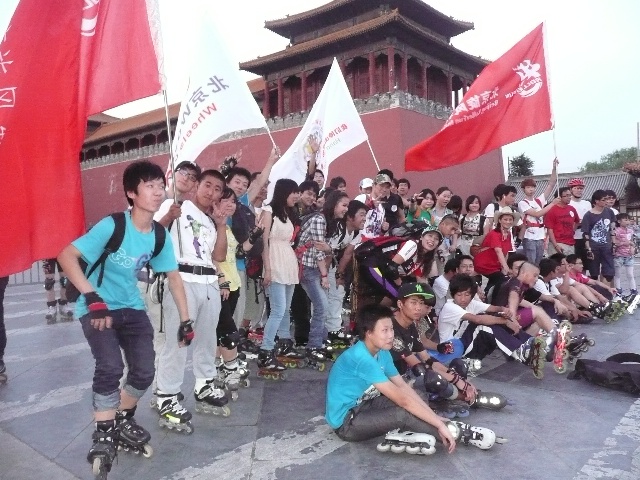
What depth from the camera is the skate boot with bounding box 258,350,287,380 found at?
4312 mm

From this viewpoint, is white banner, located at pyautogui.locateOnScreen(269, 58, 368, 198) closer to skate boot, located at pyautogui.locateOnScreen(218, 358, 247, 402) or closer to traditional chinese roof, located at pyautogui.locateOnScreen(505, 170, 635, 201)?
skate boot, located at pyautogui.locateOnScreen(218, 358, 247, 402)

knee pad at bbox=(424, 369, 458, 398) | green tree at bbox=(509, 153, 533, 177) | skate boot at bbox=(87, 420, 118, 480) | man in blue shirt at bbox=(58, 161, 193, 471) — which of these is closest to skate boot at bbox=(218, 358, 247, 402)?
man in blue shirt at bbox=(58, 161, 193, 471)

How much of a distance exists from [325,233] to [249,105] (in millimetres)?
1323

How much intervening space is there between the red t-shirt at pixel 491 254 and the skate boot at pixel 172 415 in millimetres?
3963

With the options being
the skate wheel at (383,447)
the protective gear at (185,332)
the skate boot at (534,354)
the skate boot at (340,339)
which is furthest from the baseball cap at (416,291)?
the skate boot at (340,339)

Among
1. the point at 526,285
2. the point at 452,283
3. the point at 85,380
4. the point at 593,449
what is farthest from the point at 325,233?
the point at 593,449

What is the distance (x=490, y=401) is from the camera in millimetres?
3582

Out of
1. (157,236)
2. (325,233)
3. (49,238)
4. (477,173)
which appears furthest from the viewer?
(477,173)

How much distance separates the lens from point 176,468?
2770 mm

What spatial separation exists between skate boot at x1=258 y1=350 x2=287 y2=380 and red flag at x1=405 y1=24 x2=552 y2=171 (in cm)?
296

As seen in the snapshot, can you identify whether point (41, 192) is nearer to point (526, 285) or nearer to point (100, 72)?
point (100, 72)

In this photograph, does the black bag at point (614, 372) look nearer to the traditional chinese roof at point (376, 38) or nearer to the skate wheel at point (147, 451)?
the skate wheel at point (147, 451)

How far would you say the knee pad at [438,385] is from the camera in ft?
11.1

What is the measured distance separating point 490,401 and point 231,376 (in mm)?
1840
